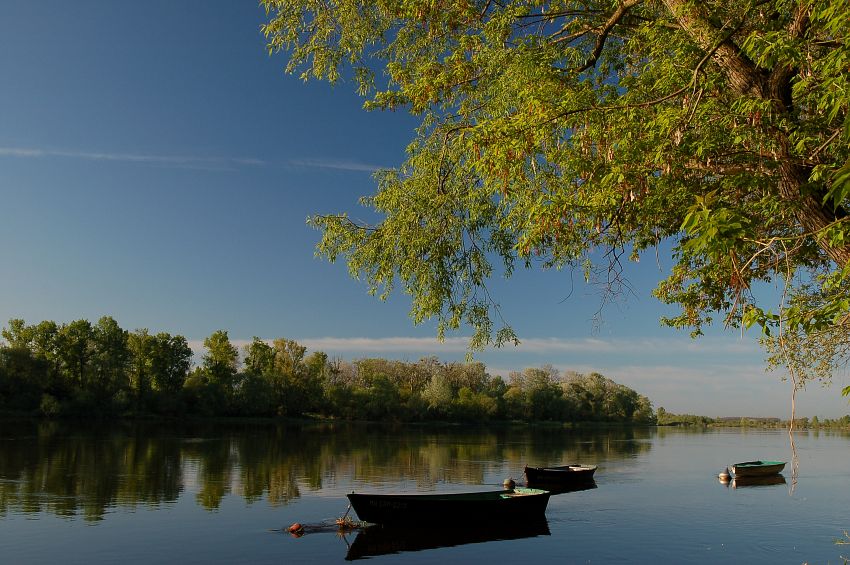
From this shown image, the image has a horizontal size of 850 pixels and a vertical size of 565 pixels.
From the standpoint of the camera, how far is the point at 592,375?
5354 inches

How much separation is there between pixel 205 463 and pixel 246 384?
173ft

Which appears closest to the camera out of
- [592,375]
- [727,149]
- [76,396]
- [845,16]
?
[845,16]

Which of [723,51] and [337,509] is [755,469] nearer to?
[337,509]

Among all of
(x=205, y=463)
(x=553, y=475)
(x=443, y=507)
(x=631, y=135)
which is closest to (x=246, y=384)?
(x=205, y=463)

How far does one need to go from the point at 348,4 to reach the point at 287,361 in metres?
90.8

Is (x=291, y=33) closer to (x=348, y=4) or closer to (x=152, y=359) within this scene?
(x=348, y=4)

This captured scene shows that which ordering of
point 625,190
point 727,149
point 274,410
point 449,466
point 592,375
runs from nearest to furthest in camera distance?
point 625,190 → point 727,149 → point 449,466 → point 274,410 → point 592,375

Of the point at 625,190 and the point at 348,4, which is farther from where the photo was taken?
the point at 348,4

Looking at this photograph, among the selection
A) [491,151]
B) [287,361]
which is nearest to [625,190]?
[491,151]

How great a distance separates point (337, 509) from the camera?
27.1m

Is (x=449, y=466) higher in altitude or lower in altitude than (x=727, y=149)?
lower

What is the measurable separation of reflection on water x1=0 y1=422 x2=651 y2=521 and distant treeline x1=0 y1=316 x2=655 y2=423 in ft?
37.1

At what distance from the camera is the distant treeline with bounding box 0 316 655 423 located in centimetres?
8075

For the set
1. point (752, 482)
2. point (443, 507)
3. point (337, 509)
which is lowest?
point (752, 482)
